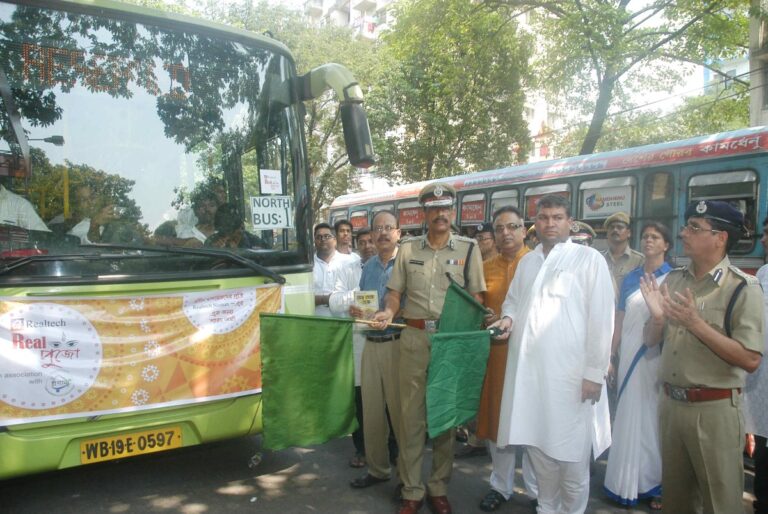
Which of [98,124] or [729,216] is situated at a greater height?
[98,124]

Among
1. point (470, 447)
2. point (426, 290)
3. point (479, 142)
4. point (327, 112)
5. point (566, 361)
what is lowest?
point (470, 447)

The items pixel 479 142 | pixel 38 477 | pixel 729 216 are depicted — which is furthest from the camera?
pixel 479 142

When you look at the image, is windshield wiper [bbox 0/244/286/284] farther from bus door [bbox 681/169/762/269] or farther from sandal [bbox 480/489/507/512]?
bus door [bbox 681/169/762/269]

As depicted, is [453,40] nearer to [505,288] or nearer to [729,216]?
[505,288]

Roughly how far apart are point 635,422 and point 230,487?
2.88m

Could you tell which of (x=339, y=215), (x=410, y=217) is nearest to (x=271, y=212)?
(x=410, y=217)

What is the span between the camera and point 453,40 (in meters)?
15.9

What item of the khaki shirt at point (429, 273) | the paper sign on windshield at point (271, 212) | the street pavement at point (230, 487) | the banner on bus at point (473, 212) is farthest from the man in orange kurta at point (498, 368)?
the banner on bus at point (473, 212)

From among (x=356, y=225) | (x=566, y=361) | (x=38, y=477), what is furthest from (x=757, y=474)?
(x=356, y=225)

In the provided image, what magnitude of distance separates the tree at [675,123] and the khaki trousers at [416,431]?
603 inches

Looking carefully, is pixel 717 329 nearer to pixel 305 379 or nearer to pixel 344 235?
pixel 305 379

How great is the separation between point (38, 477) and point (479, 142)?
20.1 m

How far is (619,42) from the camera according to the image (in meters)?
12.0

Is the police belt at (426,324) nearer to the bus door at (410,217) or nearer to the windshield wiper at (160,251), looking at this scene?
the windshield wiper at (160,251)
